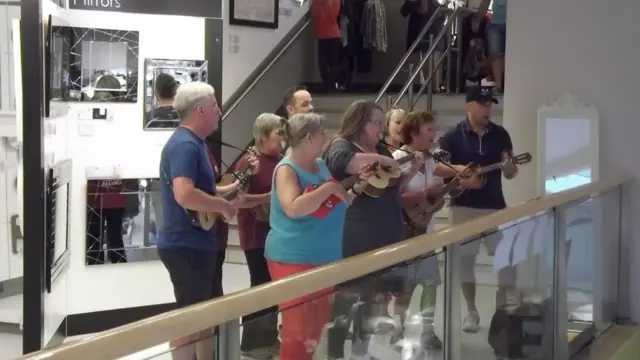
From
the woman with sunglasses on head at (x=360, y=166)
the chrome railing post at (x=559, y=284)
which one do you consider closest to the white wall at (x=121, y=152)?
the woman with sunglasses on head at (x=360, y=166)

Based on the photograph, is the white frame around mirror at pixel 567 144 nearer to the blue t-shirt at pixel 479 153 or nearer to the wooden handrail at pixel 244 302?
the blue t-shirt at pixel 479 153

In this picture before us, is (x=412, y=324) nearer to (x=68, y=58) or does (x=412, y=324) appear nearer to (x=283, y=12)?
(x=68, y=58)

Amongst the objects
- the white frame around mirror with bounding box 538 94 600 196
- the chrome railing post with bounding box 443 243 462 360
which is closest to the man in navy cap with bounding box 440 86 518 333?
the white frame around mirror with bounding box 538 94 600 196

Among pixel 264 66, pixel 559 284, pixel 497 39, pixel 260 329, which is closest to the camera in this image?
pixel 260 329

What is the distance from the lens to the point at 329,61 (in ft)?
32.4

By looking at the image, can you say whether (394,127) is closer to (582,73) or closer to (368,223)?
(368,223)

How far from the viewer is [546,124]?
20.3ft

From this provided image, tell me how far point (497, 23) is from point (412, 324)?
613 centimetres

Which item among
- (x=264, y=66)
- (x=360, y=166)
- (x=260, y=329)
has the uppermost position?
(x=264, y=66)

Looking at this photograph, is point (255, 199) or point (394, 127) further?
point (394, 127)

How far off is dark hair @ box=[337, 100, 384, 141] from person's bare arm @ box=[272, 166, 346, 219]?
1.84 ft

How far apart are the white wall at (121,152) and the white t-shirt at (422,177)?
6.45 ft

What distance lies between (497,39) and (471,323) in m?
5.70

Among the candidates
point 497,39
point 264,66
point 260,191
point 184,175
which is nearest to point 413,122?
point 260,191
